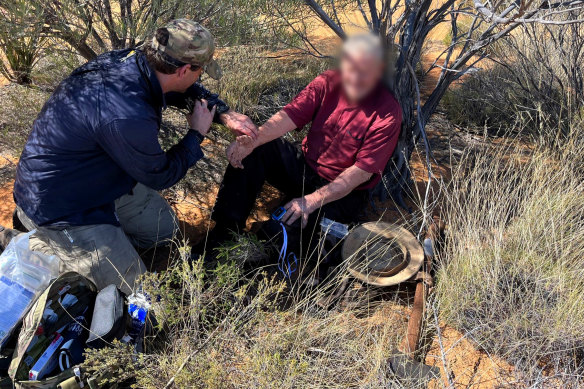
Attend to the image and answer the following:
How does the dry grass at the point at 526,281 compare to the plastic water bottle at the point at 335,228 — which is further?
the plastic water bottle at the point at 335,228

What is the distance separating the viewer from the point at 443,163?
Result: 452 cm

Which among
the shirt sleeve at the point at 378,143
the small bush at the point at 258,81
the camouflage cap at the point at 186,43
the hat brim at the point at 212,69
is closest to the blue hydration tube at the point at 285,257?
the shirt sleeve at the point at 378,143

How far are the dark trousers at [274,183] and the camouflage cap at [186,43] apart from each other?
0.92 m

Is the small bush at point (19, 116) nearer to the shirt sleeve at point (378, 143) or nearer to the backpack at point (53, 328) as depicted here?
the backpack at point (53, 328)

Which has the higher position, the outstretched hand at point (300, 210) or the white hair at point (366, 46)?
the white hair at point (366, 46)

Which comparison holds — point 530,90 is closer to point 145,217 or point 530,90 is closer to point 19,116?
point 145,217

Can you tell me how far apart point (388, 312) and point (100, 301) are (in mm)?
1661

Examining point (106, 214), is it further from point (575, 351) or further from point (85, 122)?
point (575, 351)

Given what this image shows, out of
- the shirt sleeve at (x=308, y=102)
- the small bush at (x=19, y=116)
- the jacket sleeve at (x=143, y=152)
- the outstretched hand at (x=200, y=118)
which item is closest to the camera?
the jacket sleeve at (x=143, y=152)

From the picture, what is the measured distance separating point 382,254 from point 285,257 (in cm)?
62

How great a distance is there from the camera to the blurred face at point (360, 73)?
2973 mm

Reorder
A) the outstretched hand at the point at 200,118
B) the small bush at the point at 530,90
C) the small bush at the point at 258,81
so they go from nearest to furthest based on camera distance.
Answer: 1. the outstretched hand at the point at 200,118
2. the small bush at the point at 530,90
3. the small bush at the point at 258,81

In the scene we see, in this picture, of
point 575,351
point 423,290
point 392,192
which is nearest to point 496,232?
point 423,290

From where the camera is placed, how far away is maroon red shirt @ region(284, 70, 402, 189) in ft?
10.1
